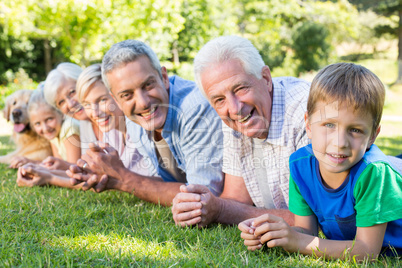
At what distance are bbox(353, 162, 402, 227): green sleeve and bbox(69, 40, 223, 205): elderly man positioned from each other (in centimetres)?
150

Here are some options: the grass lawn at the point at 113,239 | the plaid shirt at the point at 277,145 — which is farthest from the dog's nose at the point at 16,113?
the plaid shirt at the point at 277,145

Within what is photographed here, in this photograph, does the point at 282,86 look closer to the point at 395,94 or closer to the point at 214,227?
the point at 214,227

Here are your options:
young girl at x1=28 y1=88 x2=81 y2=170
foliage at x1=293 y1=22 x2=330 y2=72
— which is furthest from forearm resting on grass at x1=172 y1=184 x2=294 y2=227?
foliage at x1=293 y1=22 x2=330 y2=72

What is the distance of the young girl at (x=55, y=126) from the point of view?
504 centimetres

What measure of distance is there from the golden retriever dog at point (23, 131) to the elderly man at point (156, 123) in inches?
91.7

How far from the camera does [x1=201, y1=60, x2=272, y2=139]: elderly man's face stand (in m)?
2.86

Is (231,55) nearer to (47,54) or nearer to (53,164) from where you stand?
(53,164)

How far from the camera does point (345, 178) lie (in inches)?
88.0

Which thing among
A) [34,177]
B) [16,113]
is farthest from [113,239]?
[16,113]

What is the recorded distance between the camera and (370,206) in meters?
2.08

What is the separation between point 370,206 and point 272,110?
115cm

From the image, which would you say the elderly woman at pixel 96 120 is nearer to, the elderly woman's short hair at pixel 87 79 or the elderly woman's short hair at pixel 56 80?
the elderly woman's short hair at pixel 87 79

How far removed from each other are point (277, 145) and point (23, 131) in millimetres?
4084

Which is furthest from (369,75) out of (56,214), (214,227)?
(56,214)
